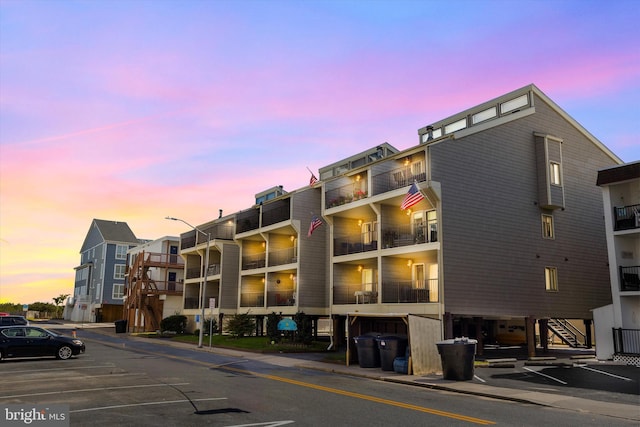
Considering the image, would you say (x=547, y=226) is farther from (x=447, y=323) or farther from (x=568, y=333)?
(x=568, y=333)

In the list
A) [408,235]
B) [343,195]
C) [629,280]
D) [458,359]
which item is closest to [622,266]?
[629,280]

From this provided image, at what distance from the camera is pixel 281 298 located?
40562mm

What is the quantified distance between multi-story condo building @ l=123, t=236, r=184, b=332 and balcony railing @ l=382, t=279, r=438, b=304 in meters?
33.8

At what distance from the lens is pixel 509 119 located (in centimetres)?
3152

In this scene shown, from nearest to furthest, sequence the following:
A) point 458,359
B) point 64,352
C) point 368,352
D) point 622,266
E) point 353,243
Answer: point 458,359 → point 368,352 → point 64,352 → point 622,266 → point 353,243

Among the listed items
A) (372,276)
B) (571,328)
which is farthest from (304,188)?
(571,328)

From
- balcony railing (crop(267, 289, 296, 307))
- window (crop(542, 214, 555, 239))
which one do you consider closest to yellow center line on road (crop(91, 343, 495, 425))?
balcony railing (crop(267, 289, 296, 307))

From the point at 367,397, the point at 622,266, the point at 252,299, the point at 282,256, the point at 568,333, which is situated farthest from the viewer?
the point at 252,299

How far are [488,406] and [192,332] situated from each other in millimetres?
43329

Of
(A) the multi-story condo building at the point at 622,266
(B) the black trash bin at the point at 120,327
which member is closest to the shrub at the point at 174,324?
(B) the black trash bin at the point at 120,327

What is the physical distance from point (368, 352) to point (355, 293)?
30.6 feet

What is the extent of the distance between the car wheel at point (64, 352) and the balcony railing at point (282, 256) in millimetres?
19601

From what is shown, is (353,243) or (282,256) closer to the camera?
(353,243)

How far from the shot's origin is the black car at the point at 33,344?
22547 millimetres
